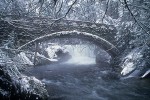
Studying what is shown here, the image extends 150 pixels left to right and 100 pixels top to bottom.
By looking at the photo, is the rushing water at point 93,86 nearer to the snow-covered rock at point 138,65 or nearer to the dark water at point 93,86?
the dark water at point 93,86

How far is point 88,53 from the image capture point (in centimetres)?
3031

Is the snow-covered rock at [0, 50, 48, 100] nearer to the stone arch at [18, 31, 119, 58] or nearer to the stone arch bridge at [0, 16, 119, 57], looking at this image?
the stone arch bridge at [0, 16, 119, 57]

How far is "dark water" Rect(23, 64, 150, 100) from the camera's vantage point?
11227mm

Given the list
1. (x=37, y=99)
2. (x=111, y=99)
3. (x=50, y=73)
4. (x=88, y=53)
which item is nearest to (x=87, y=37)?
(x=50, y=73)

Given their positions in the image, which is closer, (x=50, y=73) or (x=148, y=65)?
(x=148, y=65)

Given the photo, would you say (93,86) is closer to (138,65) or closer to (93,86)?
(93,86)

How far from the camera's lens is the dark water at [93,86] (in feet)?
36.8

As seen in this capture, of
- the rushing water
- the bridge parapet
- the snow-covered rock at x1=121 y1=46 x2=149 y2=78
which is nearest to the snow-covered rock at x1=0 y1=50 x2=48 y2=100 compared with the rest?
the rushing water

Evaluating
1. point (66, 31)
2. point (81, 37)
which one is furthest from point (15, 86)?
point (81, 37)

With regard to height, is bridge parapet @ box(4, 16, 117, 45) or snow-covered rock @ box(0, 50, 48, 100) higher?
bridge parapet @ box(4, 16, 117, 45)

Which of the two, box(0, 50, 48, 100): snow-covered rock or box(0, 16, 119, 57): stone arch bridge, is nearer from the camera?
box(0, 50, 48, 100): snow-covered rock

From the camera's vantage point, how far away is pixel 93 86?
13.5 metres

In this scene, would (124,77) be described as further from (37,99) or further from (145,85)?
(37,99)

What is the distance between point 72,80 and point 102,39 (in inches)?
186
